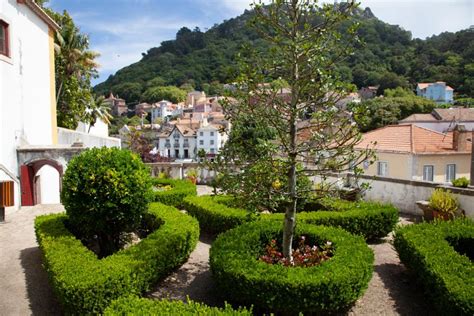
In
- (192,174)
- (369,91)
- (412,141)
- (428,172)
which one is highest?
(369,91)

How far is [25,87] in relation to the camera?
15.4 m

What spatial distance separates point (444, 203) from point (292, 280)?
7308 mm

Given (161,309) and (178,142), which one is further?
(178,142)

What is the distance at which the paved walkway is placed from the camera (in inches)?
250

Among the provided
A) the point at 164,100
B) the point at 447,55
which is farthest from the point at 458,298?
the point at 164,100

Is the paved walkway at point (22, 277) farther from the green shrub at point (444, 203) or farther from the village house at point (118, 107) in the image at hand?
the village house at point (118, 107)

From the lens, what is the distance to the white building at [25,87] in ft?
45.3

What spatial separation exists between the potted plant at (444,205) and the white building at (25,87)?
539 inches

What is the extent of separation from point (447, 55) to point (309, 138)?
107074mm

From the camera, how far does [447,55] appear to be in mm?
97000

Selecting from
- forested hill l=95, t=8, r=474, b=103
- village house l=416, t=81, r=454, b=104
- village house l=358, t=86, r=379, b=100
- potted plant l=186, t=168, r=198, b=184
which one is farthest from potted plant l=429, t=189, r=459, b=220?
village house l=416, t=81, r=454, b=104

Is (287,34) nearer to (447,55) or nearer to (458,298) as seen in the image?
(458,298)

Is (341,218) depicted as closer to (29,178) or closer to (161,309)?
(161,309)

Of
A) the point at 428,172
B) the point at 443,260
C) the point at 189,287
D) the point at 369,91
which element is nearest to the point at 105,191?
the point at 189,287
